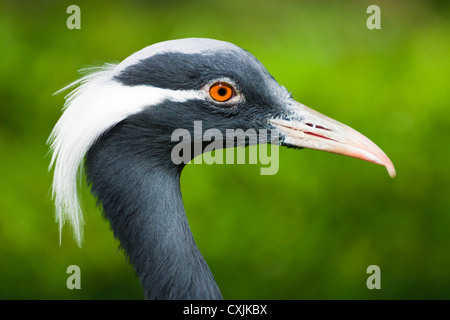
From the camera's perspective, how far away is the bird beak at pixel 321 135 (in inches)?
112

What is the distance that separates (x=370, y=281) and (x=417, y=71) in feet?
7.54

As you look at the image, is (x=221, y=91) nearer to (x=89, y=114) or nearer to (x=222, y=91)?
(x=222, y=91)

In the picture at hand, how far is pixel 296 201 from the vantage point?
5.53m

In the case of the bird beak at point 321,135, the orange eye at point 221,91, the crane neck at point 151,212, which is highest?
the orange eye at point 221,91

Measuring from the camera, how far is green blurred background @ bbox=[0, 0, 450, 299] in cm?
536

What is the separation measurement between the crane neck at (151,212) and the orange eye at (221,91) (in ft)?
1.32

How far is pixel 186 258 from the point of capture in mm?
2859

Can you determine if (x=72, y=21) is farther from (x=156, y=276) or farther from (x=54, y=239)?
(x=156, y=276)

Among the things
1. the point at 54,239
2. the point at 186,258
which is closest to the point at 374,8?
the point at 54,239

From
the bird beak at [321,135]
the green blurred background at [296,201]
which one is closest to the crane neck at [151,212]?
the bird beak at [321,135]

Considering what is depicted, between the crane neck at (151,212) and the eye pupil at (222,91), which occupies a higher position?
the eye pupil at (222,91)

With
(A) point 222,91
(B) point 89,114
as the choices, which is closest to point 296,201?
(A) point 222,91

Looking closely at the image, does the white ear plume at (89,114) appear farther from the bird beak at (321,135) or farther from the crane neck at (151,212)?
the bird beak at (321,135)

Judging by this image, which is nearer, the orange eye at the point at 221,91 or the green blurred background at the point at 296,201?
the orange eye at the point at 221,91
